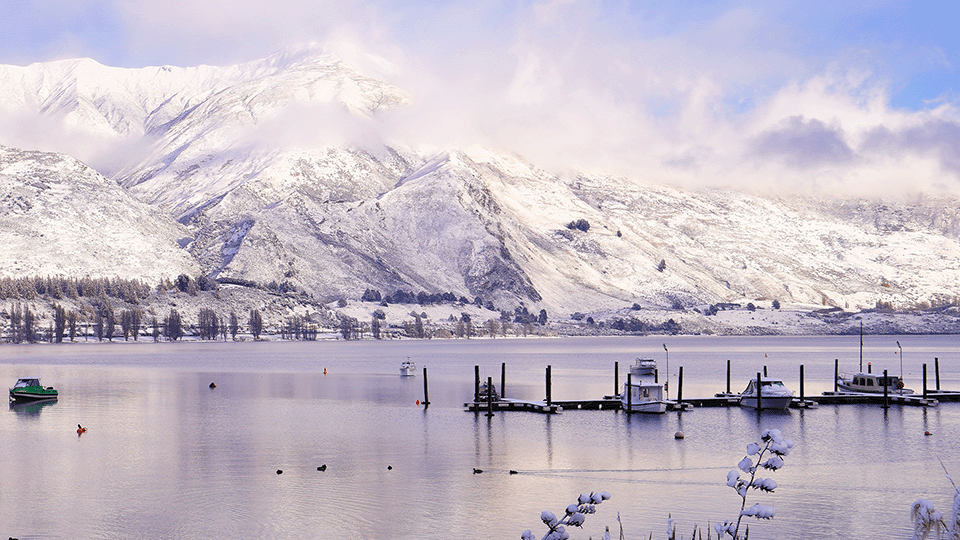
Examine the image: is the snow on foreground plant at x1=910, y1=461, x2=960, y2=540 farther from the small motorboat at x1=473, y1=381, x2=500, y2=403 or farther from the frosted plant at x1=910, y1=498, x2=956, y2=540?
the small motorboat at x1=473, y1=381, x2=500, y2=403

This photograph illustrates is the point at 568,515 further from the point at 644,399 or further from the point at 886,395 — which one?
the point at 886,395

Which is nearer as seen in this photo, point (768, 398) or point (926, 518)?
point (926, 518)

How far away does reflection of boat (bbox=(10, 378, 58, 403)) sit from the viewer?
433 ft

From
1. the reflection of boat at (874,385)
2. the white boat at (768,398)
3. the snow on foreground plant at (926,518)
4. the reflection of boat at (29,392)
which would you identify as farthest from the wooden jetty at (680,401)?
the snow on foreground plant at (926,518)

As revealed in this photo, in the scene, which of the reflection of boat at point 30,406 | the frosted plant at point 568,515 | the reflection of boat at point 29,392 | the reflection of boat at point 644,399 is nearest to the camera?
the frosted plant at point 568,515

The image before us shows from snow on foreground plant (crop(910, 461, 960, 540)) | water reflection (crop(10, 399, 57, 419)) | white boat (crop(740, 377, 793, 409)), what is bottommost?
water reflection (crop(10, 399, 57, 419))

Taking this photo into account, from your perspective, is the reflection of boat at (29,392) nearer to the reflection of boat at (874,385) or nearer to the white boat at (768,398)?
the white boat at (768,398)

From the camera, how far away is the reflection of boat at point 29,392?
13200 cm

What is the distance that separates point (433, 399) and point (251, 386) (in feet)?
144

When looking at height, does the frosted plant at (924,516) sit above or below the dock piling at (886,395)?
above

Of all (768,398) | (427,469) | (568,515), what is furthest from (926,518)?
(768,398)

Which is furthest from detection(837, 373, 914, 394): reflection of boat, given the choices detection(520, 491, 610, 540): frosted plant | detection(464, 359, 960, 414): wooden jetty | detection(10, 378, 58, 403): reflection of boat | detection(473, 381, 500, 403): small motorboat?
detection(520, 491, 610, 540): frosted plant

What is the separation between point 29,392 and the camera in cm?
13312

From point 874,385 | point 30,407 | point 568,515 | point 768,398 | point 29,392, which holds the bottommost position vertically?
point 30,407
